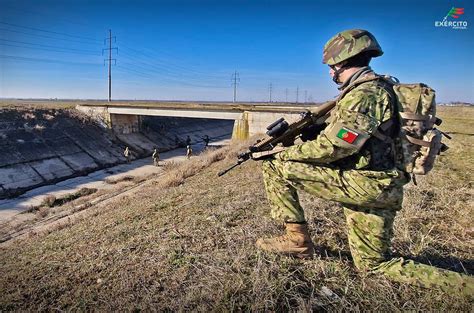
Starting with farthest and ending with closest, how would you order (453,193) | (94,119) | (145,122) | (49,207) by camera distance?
1. (145,122)
2. (94,119)
3. (49,207)
4. (453,193)

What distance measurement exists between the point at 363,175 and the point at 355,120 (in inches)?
21.2

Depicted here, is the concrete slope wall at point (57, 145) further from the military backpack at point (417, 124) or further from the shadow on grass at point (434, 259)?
the military backpack at point (417, 124)

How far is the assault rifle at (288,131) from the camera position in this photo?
3.58 metres

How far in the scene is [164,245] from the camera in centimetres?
445

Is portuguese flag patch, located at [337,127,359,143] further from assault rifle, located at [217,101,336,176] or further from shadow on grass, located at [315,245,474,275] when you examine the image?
shadow on grass, located at [315,245,474,275]

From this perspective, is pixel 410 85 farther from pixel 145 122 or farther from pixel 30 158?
pixel 145 122

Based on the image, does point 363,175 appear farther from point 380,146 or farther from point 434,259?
point 434,259

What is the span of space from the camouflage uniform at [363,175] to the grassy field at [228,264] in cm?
17

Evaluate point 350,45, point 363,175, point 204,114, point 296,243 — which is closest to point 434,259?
point 296,243

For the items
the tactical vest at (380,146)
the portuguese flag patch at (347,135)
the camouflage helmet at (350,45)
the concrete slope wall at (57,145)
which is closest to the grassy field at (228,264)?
the tactical vest at (380,146)

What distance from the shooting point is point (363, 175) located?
293 centimetres

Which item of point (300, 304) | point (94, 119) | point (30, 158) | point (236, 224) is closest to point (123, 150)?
Result: point (94, 119)

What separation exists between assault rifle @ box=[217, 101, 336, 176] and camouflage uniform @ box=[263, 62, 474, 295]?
0.35 metres

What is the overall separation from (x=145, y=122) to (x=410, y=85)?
40.5 meters
